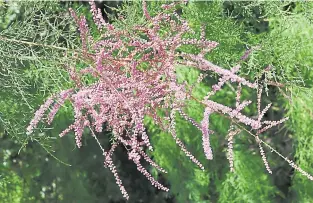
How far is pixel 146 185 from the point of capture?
3.20 meters

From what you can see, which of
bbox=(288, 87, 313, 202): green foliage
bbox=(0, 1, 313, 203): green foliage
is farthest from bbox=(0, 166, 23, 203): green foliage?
bbox=(288, 87, 313, 202): green foliage

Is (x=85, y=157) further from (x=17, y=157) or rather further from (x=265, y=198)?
(x=265, y=198)

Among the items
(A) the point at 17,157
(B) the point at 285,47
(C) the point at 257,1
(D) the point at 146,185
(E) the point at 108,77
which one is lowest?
(D) the point at 146,185

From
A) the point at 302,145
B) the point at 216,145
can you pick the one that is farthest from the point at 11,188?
the point at 302,145

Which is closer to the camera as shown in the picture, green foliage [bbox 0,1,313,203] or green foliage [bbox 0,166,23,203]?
green foliage [bbox 0,1,313,203]

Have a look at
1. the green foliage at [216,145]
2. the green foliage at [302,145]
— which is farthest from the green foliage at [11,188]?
the green foliage at [302,145]

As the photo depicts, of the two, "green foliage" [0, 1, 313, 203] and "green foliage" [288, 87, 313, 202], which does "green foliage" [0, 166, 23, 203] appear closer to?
"green foliage" [0, 1, 313, 203]

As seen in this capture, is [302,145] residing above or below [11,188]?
below

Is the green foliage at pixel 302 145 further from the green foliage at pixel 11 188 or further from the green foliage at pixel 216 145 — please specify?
the green foliage at pixel 11 188

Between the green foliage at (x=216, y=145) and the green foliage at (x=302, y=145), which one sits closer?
the green foliage at (x=216, y=145)

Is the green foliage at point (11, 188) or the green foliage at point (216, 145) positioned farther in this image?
the green foliage at point (11, 188)

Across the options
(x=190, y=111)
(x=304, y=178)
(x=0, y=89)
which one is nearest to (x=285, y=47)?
(x=190, y=111)

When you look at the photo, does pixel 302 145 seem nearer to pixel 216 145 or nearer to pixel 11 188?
pixel 216 145

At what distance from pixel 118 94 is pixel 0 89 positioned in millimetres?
741
